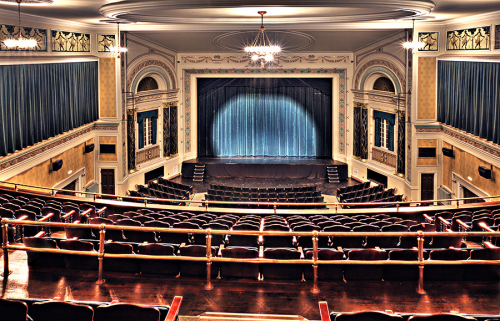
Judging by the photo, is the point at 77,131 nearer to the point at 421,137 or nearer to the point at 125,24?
the point at 125,24

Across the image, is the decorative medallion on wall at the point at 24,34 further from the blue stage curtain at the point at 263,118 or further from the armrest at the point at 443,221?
the blue stage curtain at the point at 263,118

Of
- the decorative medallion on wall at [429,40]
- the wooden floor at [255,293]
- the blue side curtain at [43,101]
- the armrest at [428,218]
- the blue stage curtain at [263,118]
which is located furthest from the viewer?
the blue stage curtain at [263,118]

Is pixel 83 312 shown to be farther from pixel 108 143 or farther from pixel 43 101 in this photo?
pixel 108 143

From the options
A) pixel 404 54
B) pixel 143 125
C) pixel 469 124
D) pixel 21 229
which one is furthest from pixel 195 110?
pixel 21 229

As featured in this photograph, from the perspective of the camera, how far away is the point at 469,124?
585 inches

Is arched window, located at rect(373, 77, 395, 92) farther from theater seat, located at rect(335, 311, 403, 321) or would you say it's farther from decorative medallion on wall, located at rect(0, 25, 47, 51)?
theater seat, located at rect(335, 311, 403, 321)

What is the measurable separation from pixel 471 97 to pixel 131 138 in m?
11.8

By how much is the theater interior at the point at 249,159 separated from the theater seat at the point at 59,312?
15 millimetres

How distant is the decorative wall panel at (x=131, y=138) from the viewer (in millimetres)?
18550

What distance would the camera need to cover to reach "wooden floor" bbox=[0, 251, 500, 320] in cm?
539

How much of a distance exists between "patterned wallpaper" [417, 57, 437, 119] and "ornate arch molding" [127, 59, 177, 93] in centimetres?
1010

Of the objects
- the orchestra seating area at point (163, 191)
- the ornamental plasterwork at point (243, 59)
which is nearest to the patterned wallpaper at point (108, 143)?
the orchestra seating area at point (163, 191)

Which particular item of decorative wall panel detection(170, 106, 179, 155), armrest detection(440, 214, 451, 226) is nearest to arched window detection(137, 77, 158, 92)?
decorative wall panel detection(170, 106, 179, 155)

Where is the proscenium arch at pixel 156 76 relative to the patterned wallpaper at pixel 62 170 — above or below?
above
